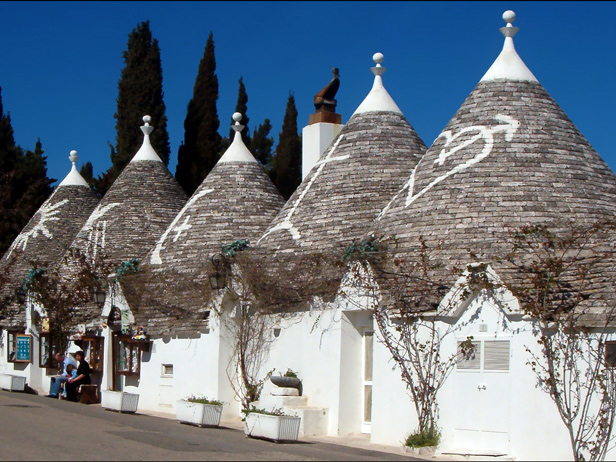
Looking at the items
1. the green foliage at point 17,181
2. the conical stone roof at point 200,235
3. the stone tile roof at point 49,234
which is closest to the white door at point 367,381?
the conical stone roof at point 200,235

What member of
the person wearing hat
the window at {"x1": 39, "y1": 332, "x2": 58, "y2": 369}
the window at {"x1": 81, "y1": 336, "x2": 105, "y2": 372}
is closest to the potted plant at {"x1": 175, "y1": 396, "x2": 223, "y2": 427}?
the person wearing hat

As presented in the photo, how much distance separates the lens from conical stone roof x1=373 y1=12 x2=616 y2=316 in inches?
625

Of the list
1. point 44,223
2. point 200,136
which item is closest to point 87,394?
point 44,223

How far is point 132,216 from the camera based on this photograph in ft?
88.7

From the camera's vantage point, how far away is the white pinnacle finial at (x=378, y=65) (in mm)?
21578

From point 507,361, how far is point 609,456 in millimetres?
1846

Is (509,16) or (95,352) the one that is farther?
(95,352)

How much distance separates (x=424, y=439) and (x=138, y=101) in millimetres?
26026

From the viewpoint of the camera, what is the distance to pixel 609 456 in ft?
43.6

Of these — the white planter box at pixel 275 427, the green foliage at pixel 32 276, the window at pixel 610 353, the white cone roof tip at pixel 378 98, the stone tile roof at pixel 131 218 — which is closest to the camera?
the window at pixel 610 353

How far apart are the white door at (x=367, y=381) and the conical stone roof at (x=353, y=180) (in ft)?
6.29

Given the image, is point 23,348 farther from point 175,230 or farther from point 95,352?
point 175,230

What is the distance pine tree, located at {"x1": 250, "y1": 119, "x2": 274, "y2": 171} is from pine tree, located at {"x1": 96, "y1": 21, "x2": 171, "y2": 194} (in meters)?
10.8

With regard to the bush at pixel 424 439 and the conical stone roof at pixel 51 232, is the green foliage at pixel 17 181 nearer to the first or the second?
the conical stone roof at pixel 51 232
